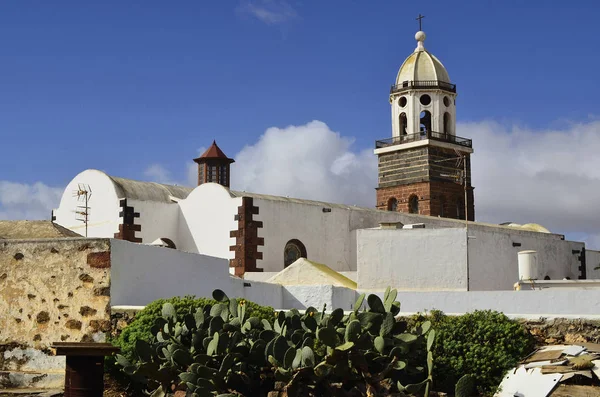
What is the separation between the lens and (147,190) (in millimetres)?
30500

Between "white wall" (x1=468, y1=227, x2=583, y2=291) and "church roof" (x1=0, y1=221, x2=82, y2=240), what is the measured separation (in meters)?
12.5

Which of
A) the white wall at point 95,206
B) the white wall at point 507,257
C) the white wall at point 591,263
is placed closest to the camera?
the white wall at point 507,257

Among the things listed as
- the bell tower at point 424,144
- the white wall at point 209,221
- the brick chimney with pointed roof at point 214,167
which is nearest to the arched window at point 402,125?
the bell tower at point 424,144

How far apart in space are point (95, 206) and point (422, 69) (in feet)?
69.3

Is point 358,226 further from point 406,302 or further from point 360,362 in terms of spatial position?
point 360,362

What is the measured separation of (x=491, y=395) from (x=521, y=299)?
8069 mm

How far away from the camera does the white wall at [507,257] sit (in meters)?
25.0

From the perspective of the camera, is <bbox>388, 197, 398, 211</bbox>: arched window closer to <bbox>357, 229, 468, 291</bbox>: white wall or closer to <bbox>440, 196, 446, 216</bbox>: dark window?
<bbox>440, 196, 446, 216</bbox>: dark window

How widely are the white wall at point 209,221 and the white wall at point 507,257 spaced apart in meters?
7.57

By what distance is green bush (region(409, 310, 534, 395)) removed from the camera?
10.7 m

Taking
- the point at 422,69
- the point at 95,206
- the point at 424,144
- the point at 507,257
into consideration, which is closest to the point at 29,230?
the point at 95,206

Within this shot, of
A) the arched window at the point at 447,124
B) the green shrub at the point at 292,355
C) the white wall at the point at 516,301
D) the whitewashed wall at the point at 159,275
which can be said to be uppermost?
the arched window at the point at 447,124

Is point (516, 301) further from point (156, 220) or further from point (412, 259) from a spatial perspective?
point (156, 220)

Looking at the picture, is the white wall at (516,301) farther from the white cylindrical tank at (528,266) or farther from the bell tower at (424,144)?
the bell tower at (424,144)
